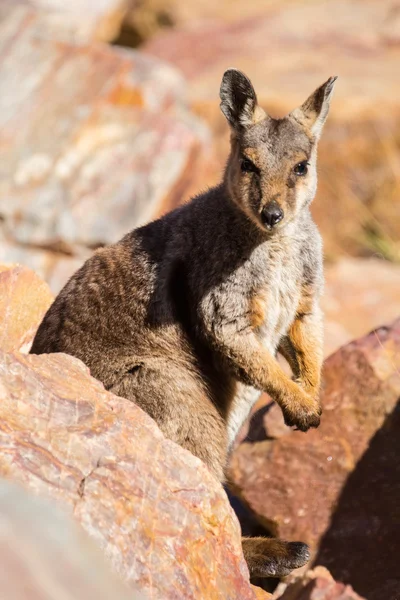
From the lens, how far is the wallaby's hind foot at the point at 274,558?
5.09 m

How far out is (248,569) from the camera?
196 inches

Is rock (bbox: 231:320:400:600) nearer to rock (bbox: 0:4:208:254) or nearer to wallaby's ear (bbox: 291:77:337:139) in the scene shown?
wallaby's ear (bbox: 291:77:337:139)

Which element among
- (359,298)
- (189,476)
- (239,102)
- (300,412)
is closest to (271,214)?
(239,102)

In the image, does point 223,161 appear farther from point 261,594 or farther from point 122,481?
point 122,481

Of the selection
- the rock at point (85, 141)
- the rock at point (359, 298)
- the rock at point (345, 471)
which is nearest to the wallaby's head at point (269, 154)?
the rock at point (345, 471)

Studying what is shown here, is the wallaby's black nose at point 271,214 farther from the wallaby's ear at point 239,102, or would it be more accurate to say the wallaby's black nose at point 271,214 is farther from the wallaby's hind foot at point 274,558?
the wallaby's hind foot at point 274,558

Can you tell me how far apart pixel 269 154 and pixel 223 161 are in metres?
7.64

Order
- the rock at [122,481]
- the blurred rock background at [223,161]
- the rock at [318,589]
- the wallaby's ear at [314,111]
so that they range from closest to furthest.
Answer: the rock at [122,481] < the rock at [318,589] < the wallaby's ear at [314,111] < the blurred rock background at [223,161]

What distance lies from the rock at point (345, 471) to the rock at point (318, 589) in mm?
682

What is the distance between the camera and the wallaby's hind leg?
5379mm

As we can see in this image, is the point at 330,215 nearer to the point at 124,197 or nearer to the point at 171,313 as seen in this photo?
the point at 124,197

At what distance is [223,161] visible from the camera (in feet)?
43.0

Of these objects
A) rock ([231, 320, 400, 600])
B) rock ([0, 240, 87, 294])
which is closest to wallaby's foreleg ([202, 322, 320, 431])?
rock ([231, 320, 400, 600])

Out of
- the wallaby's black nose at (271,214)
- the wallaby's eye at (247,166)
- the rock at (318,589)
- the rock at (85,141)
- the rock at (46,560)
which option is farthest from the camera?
the rock at (85,141)
